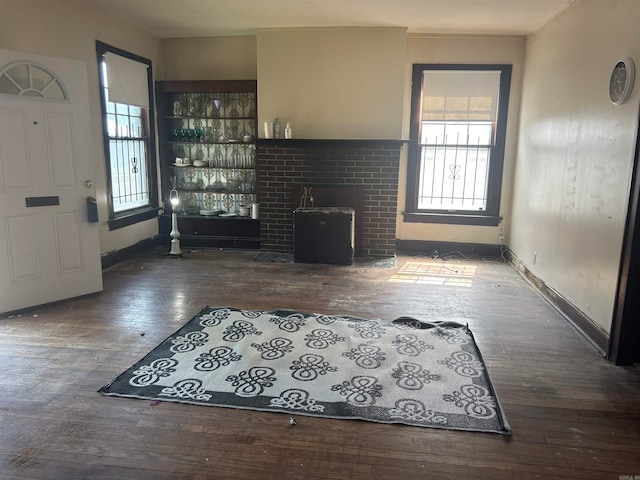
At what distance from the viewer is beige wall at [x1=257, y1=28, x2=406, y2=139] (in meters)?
5.84

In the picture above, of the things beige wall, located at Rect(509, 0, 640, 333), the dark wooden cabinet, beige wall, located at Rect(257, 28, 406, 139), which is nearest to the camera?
beige wall, located at Rect(509, 0, 640, 333)

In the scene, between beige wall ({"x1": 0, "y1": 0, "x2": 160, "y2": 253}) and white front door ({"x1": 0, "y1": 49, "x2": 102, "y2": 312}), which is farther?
beige wall ({"x1": 0, "y1": 0, "x2": 160, "y2": 253})

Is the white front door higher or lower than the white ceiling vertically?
lower

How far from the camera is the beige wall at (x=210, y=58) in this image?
20.7 ft

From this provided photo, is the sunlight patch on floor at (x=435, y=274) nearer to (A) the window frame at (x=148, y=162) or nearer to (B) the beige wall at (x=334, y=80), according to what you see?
(B) the beige wall at (x=334, y=80)

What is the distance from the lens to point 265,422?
2521mm

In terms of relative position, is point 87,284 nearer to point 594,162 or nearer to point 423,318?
point 423,318

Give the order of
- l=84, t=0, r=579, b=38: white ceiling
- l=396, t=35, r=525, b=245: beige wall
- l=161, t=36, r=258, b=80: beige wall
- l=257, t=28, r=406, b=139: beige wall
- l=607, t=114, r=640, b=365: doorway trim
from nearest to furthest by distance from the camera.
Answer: l=607, t=114, r=640, b=365: doorway trim < l=84, t=0, r=579, b=38: white ceiling < l=257, t=28, r=406, b=139: beige wall < l=396, t=35, r=525, b=245: beige wall < l=161, t=36, r=258, b=80: beige wall

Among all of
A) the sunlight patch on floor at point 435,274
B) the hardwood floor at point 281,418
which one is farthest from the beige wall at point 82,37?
the sunlight patch on floor at point 435,274

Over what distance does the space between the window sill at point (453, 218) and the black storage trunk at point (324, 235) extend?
112cm

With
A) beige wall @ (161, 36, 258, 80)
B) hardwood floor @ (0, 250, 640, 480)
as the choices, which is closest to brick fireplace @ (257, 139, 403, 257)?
beige wall @ (161, 36, 258, 80)

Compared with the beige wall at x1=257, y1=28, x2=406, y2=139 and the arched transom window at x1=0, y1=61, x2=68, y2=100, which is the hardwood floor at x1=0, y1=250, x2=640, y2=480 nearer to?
the arched transom window at x1=0, y1=61, x2=68, y2=100

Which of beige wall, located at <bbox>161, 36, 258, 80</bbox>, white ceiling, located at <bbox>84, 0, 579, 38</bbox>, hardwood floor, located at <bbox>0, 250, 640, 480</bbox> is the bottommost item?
hardwood floor, located at <bbox>0, 250, 640, 480</bbox>

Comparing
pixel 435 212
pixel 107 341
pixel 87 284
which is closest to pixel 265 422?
pixel 107 341
